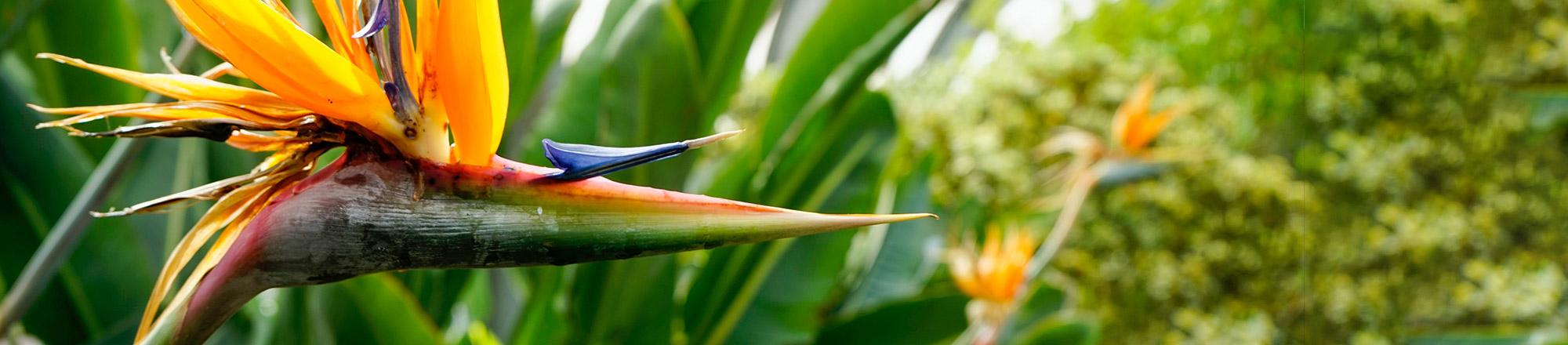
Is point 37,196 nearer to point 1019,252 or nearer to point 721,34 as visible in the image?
point 721,34

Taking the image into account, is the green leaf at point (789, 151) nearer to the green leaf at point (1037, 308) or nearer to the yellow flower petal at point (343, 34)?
the green leaf at point (1037, 308)

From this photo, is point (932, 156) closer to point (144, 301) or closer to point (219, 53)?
point (144, 301)

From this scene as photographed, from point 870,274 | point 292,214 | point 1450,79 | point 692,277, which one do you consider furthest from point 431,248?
point 1450,79

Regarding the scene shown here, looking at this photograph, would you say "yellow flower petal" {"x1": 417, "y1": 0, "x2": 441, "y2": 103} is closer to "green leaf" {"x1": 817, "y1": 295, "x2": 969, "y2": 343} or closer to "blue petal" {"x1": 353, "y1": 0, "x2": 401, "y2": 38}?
"blue petal" {"x1": 353, "y1": 0, "x2": 401, "y2": 38}

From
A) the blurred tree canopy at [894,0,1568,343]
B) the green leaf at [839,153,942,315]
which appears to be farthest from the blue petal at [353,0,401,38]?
the blurred tree canopy at [894,0,1568,343]

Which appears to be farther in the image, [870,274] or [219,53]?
[870,274]

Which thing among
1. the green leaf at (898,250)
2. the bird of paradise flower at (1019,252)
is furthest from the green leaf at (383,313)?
the green leaf at (898,250)

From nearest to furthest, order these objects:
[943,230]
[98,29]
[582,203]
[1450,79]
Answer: [582,203]
[98,29]
[943,230]
[1450,79]
